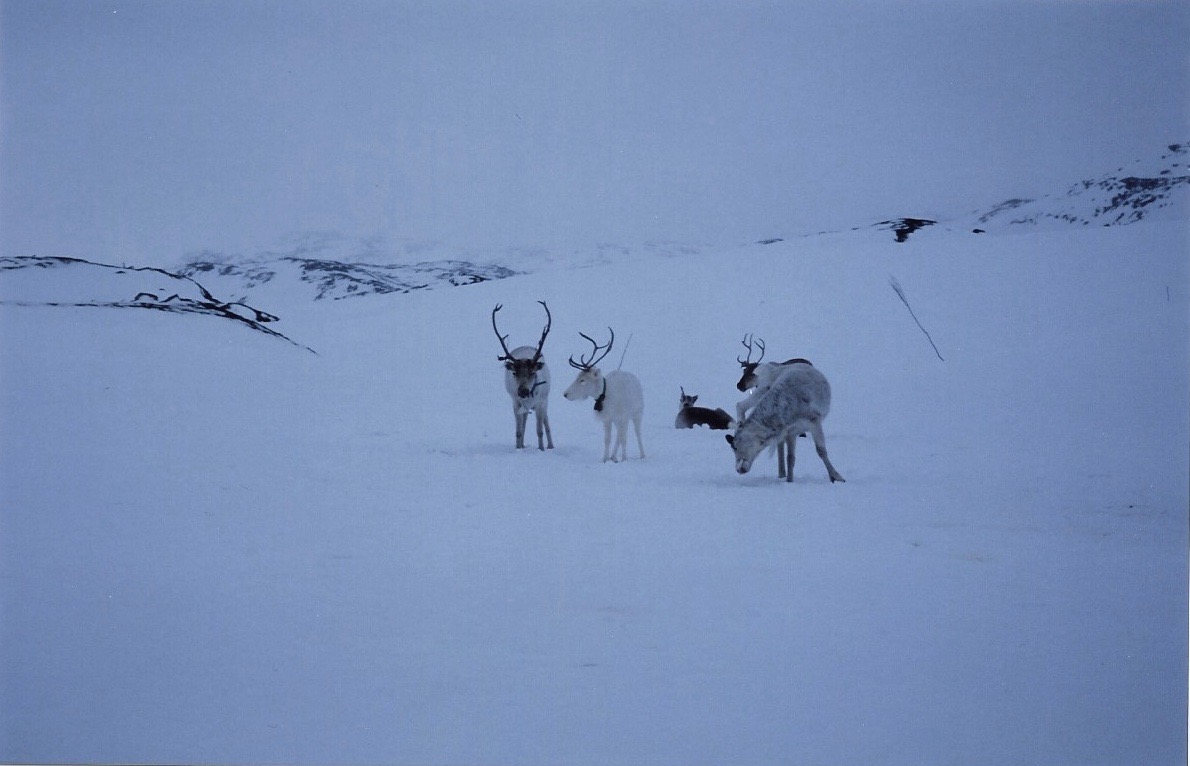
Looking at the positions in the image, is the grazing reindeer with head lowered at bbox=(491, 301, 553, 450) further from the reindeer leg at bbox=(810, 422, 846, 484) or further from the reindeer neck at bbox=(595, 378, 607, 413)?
the reindeer leg at bbox=(810, 422, 846, 484)

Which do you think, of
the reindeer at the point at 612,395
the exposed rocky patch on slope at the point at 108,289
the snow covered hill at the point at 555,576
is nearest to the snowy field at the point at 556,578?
the snow covered hill at the point at 555,576

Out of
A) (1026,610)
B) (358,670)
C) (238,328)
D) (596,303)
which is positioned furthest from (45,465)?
(596,303)

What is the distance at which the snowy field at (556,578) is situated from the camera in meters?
3.14

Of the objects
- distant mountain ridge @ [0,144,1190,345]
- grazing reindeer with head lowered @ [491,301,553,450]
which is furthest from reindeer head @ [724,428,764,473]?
distant mountain ridge @ [0,144,1190,345]

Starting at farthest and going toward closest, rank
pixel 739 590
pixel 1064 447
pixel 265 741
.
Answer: pixel 1064 447, pixel 739 590, pixel 265 741

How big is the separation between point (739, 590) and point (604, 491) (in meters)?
1.59

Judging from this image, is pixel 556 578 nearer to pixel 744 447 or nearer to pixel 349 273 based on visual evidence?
pixel 744 447

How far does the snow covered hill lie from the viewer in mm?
3146

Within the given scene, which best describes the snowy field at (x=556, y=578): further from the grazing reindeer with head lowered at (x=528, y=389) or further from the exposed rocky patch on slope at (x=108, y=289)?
the grazing reindeer with head lowered at (x=528, y=389)

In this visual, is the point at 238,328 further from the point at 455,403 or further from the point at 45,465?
the point at 45,465

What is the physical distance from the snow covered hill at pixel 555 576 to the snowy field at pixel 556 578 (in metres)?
0.02

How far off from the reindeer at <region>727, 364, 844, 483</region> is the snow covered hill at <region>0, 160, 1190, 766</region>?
0.19 metres

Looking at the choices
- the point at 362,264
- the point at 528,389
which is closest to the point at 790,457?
the point at 528,389

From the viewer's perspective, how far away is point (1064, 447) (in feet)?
21.0
